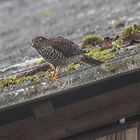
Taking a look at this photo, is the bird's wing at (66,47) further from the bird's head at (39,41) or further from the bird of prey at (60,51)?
the bird's head at (39,41)

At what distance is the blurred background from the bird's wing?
3.54 feet

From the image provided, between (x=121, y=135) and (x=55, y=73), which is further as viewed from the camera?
(x=121, y=135)

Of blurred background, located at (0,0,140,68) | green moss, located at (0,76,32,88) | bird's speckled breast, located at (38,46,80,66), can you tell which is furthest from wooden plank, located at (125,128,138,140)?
blurred background, located at (0,0,140,68)

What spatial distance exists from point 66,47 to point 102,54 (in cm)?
34

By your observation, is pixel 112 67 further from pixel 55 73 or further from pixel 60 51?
pixel 60 51

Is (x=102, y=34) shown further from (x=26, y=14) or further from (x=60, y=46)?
(x=26, y=14)

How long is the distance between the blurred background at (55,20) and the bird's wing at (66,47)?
1078 mm

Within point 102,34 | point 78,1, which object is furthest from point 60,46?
point 78,1

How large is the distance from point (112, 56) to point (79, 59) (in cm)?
33

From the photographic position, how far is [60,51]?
193 inches

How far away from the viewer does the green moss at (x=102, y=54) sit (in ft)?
14.5

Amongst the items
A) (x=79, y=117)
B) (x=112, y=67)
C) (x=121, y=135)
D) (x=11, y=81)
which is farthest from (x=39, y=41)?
(x=112, y=67)

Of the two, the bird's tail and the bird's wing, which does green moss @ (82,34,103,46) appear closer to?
the bird's wing

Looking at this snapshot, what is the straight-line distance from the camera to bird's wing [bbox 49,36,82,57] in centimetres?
478
